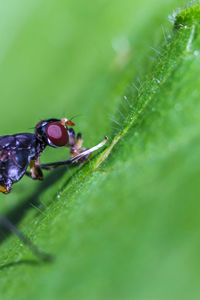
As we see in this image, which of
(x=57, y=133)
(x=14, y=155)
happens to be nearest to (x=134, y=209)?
(x=57, y=133)

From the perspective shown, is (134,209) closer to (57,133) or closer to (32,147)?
(57,133)

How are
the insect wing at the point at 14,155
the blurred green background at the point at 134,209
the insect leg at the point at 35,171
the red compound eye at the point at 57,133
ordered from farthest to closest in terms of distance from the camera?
1. the insect leg at the point at 35,171
2. the insect wing at the point at 14,155
3. the red compound eye at the point at 57,133
4. the blurred green background at the point at 134,209

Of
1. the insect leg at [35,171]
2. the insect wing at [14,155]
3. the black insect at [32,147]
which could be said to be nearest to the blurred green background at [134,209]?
the insect leg at [35,171]

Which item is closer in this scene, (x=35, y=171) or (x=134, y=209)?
(x=134, y=209)

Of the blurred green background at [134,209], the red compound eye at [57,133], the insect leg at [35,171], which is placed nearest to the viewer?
the blurred green background at [134,209]

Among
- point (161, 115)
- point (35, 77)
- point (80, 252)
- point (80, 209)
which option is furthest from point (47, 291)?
point (35, 77)

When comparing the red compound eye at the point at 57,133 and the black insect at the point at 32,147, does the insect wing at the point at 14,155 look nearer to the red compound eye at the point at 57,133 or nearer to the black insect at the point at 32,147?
the black insect at the point at 32,147

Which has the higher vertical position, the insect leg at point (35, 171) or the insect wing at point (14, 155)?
the insect wing at point (14, 155)
